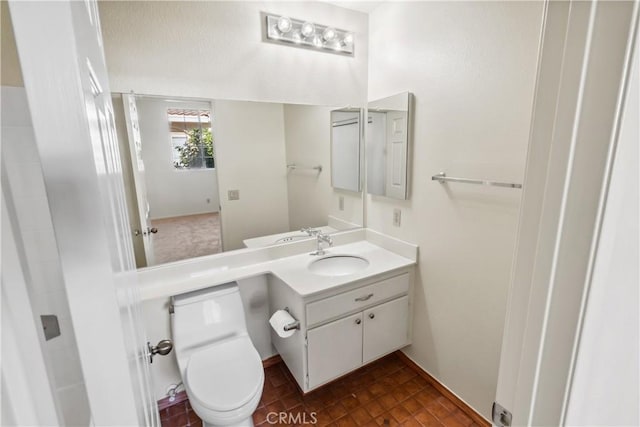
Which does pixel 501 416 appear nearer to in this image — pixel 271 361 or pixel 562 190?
pixel 562 190

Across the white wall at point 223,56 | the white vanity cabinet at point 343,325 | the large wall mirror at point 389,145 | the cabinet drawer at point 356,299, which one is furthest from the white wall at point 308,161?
the cabinet drawer at point 356,299

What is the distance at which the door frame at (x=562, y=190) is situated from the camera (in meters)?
0.45

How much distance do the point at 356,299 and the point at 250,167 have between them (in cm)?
109

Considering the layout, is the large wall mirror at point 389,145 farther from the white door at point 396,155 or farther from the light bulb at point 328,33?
the light bulb at point 328,33

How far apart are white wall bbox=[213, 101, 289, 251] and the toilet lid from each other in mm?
628

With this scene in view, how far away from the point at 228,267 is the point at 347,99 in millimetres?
1469

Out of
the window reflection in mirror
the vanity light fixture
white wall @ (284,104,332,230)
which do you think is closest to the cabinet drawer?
A: white wall @ (284,104,332,230)

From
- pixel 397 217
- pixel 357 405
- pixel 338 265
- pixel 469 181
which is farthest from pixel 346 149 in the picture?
pixel 357 405

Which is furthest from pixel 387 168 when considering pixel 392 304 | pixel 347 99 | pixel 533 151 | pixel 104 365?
pixel 104 365

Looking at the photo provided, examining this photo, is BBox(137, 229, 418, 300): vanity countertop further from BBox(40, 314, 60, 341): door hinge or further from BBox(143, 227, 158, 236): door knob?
BBox(40, 314, 60, 341): door hinge

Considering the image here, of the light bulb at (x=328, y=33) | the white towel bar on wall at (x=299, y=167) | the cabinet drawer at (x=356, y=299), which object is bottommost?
the cabinet drawer at (x=356, y=299)

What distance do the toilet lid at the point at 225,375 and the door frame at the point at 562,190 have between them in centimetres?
115

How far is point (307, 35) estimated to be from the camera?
1930mm

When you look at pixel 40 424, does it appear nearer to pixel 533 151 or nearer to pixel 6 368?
pixel 6 368
